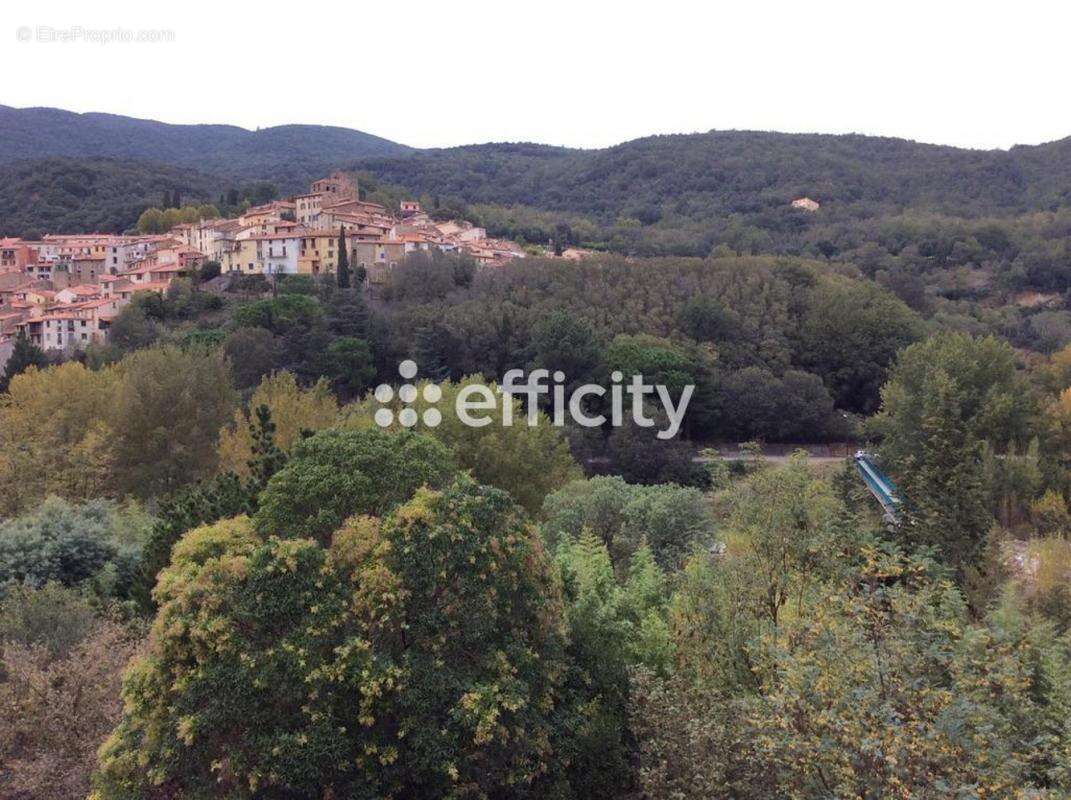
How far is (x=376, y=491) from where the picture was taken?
10.5 meters

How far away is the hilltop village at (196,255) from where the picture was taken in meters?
47.8

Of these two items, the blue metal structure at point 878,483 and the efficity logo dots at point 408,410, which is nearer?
the efficity logo dots at point 408,410

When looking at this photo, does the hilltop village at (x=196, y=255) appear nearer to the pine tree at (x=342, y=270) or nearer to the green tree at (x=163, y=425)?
the pine tree at (x=342, y=270)

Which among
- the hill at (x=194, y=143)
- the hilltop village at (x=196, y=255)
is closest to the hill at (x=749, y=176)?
the hill at (x=194, y=143)

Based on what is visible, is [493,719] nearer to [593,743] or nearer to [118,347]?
[593,743]

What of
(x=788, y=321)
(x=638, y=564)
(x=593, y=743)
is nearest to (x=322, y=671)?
(x=593, y=743)

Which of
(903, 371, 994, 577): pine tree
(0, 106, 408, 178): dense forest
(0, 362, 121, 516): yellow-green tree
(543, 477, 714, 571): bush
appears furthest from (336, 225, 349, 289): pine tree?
(0, 106, 408, 178): dense forest

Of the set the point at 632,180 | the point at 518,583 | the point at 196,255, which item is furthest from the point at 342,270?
the point at 632,180

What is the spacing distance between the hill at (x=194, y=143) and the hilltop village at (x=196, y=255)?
49.0 meters

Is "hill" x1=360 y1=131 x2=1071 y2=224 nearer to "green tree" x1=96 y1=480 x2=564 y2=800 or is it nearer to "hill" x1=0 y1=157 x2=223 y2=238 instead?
"hill" x1=0 y1=157 x2=223 y2=238

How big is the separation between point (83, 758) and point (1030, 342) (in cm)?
5050

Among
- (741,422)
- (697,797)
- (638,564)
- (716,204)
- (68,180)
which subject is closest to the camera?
(697,797)

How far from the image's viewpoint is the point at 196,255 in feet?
183

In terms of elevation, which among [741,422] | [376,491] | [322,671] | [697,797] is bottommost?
[741,422]
